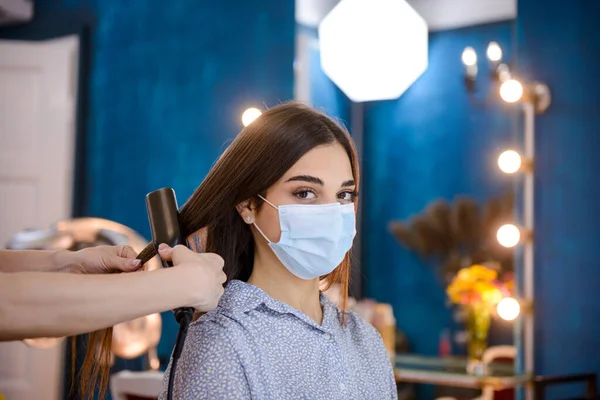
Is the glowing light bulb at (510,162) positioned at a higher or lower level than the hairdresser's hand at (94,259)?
higher

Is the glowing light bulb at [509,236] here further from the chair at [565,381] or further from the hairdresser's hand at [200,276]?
the hairdresser's hand at [200,276]

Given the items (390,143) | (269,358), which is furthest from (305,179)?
(390,143)

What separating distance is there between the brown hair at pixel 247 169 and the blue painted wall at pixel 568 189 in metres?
2.57

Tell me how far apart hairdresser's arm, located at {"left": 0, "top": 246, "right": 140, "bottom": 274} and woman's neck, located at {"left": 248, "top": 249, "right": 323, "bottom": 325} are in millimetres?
340

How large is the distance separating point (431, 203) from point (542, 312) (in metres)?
1.62

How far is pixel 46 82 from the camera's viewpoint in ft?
15.2

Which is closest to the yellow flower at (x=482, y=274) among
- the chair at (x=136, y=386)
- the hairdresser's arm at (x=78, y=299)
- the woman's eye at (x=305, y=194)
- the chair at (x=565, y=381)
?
the chair at (x=565, y=381)

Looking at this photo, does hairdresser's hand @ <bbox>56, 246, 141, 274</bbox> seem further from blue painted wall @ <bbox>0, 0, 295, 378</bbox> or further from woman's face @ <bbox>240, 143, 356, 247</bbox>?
blue painted wall @ <bbox>0, 0, 295, 378</bbox>

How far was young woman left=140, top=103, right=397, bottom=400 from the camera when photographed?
1.38 m

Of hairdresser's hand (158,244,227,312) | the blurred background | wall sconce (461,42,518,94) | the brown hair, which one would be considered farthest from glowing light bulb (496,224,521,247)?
hairdresser's hand (158,244,227,312)

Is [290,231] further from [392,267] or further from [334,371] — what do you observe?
[392,267]

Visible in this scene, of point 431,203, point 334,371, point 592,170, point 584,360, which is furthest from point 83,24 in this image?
point 334,371

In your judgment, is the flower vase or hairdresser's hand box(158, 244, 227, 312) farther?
the flower vase

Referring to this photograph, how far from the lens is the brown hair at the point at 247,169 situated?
1.50 m
